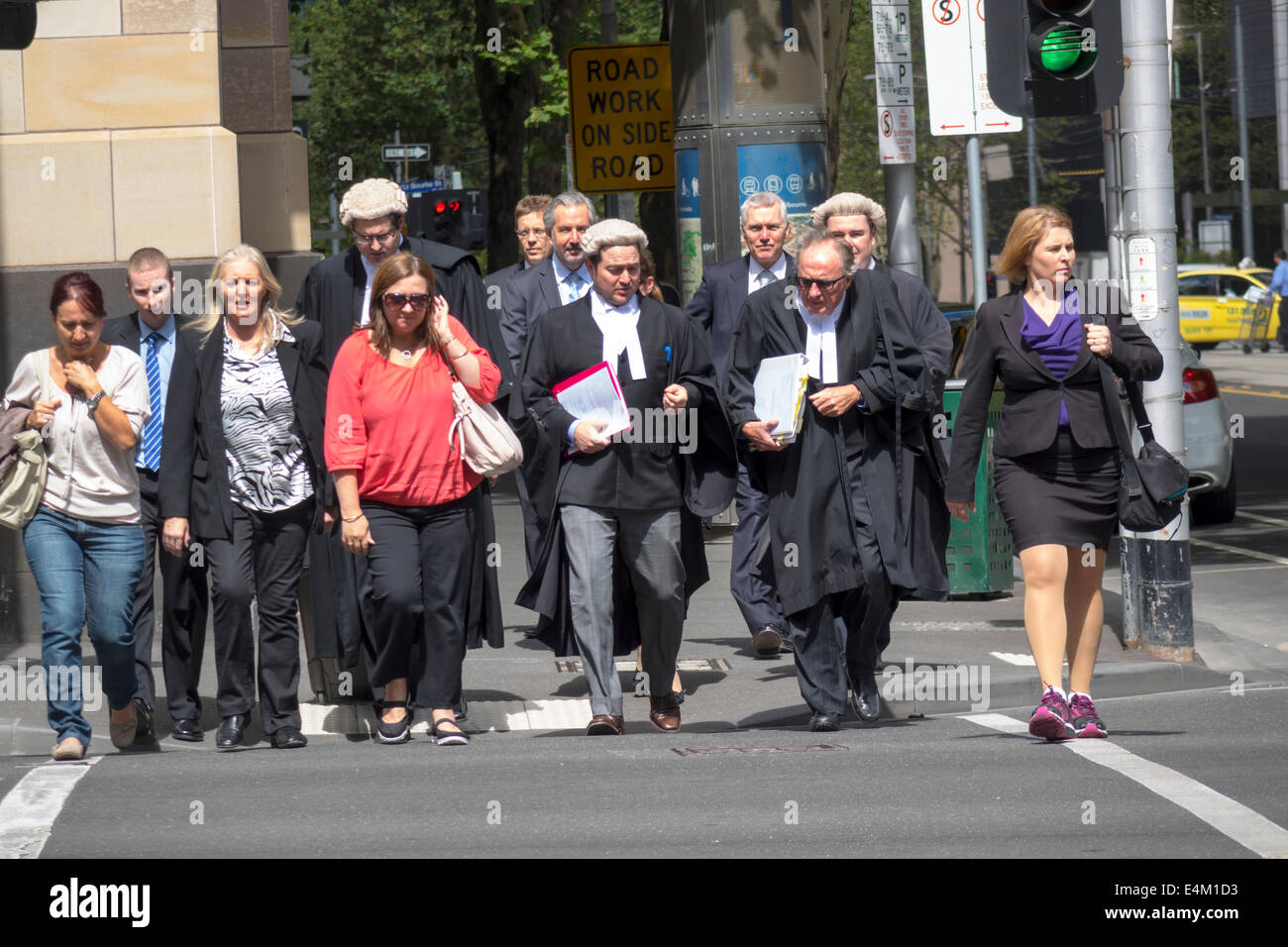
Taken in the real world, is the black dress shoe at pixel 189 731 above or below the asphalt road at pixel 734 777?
above

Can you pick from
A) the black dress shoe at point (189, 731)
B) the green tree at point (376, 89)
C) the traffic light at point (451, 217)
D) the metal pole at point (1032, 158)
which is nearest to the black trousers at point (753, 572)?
the black dress shoe at point (189, 731)

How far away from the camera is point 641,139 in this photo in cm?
1443

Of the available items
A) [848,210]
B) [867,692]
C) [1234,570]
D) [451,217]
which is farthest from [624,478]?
[451,217]

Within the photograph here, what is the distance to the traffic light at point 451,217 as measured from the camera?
88.6 ft

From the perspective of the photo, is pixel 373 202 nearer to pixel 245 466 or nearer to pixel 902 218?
pixel 245 466

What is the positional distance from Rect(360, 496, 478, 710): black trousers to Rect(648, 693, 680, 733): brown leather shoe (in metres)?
0.88

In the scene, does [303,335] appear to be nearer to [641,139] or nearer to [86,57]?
[86,57]

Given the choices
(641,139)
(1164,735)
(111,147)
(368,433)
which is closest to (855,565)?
(1164,735)

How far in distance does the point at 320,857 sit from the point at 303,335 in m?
2.84

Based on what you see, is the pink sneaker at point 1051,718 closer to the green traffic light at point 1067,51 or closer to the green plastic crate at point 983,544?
the green traffic light at point 1067,51

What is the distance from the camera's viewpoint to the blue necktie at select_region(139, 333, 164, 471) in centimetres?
866

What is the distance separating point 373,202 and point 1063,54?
10.7ft

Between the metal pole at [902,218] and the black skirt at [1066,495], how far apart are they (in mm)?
5546
